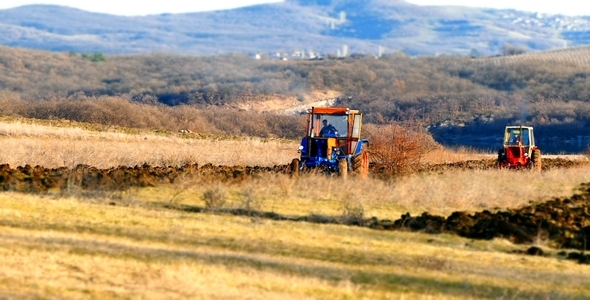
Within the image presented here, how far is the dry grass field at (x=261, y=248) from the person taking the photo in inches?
524

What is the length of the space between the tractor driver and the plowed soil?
1.69m

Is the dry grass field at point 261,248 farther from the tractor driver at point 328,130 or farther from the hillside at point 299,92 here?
the hillside at point 299,92

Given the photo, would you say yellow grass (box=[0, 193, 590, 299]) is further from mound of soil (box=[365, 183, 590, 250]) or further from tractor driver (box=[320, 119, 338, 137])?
tractor driver (box=[320, 119, 338, 137])

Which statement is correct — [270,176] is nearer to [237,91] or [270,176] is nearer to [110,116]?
[110,116]

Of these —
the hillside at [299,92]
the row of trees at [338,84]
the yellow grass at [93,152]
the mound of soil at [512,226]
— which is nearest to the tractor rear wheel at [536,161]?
the yellow grass at [93,152]

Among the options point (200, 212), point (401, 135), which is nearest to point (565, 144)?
point (401, 135)

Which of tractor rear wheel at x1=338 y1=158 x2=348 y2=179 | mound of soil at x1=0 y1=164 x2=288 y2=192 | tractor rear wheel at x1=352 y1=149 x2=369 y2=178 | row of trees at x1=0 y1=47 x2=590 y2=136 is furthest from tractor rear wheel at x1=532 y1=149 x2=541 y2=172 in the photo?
row of trees at x1=0 y1=47 x2=590 y2=136

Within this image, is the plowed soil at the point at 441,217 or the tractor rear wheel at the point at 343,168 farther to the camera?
the tractor rear wheel at the point at 343,168

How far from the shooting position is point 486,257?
1647cm

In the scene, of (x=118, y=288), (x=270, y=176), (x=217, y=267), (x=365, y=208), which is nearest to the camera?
(x=118, y=288)

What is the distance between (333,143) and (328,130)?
431mm

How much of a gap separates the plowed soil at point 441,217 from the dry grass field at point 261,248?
43 centimetres

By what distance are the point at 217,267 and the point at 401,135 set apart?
59.1 ft

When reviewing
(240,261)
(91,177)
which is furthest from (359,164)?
(240,261)
